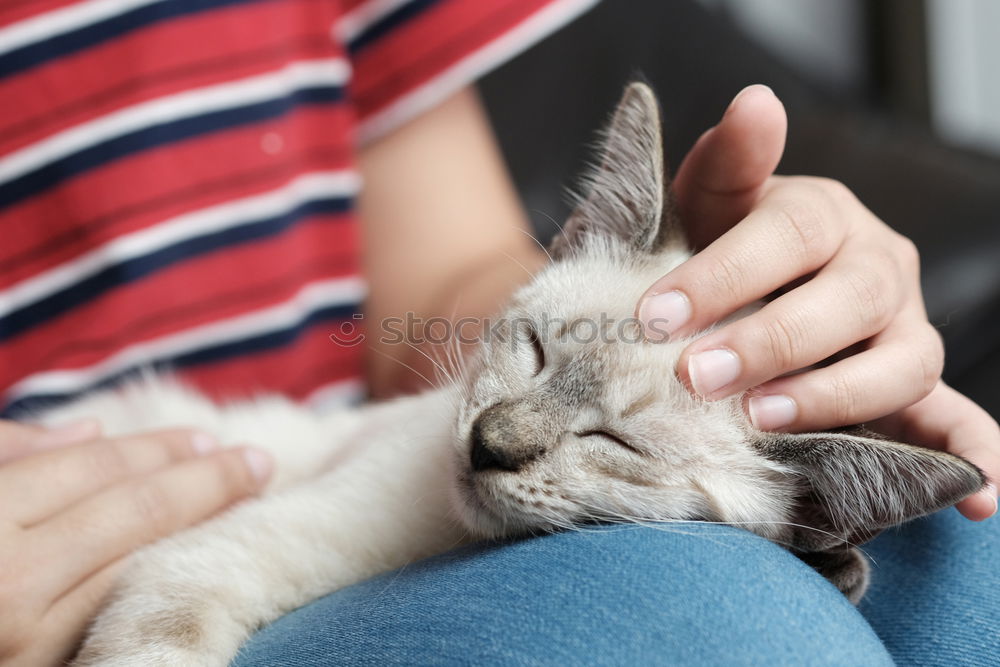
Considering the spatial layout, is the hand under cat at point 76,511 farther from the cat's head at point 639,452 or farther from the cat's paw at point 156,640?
the cat's head at point 639,452

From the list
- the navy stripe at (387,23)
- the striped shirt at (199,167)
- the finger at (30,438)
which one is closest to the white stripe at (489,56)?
the striped shirt at (199,167)

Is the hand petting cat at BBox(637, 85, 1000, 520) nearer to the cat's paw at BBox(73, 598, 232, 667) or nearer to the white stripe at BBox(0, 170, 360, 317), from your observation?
the cat's paw at BBox(73, 598, 232, 667)

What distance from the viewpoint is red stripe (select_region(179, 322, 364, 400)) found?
4.86 feet

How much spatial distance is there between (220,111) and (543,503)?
3.26ft

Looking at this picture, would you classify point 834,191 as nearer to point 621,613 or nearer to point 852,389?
point 852,389

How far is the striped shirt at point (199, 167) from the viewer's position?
130 centimetres

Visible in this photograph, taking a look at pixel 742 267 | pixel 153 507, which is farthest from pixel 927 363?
pixel 153 507

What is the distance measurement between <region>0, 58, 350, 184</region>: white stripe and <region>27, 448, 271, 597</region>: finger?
60 cm

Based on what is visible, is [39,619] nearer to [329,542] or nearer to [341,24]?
[329,542]

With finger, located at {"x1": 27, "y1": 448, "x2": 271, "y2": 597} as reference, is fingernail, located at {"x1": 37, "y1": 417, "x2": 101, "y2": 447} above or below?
above

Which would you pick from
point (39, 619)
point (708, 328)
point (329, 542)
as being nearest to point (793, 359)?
point (708, 328)

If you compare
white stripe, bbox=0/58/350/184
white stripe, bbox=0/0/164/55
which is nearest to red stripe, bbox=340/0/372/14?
white stripe, bbox=0/58/350/184

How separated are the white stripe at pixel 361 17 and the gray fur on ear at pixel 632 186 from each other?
0.66 meters

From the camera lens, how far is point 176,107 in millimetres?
1364
